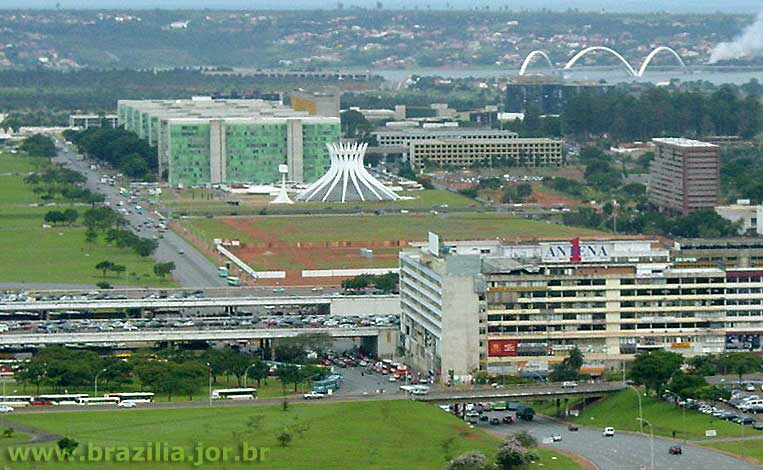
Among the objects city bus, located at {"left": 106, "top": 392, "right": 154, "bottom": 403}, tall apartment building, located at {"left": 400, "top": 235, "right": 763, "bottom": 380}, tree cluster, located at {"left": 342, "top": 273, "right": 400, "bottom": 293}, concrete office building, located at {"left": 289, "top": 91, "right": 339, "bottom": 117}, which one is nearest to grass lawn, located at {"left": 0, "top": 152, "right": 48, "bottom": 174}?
concrete office building, located at {"left": 289, "top": 91, "right": 339, "bottom": 117}

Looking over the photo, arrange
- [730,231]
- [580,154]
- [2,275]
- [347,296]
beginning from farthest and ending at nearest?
[580,154] < [730,231] < [2,275] < [347,296]

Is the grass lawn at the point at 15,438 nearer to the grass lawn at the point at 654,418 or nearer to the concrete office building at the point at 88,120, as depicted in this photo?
the grass lawn at the point at 654,418

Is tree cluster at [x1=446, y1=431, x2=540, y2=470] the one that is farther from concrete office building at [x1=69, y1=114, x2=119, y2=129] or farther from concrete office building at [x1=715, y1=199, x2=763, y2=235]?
concrete office building at [x1=69, y1=114, x2=119, y2=129]

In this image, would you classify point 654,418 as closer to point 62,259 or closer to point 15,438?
point 15,438

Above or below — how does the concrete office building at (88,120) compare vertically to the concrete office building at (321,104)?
below

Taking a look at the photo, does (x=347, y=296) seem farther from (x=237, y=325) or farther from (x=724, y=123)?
(x=724, y=123)

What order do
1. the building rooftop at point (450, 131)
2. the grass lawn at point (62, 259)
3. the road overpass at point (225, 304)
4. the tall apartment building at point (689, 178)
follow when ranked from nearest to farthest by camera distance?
the road overpass at point (225, 304) → the grass lawn at point (62, 259) → the tall apartment building at point (689, 178) → the building rooftop at point (450, 131)

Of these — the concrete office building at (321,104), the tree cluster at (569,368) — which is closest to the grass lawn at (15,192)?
the concrete office building at (321,104)

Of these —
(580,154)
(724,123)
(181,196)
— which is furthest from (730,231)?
(724,123)
